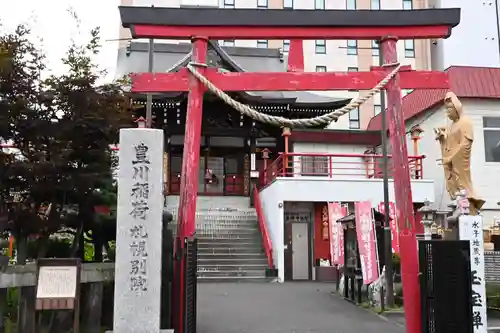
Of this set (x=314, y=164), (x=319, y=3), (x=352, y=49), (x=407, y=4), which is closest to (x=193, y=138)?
(x=314, y=164)

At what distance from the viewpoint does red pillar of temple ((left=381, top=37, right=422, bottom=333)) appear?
7.42 m

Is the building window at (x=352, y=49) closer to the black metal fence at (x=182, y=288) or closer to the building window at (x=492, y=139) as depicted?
the building window at (x=492, y=139)

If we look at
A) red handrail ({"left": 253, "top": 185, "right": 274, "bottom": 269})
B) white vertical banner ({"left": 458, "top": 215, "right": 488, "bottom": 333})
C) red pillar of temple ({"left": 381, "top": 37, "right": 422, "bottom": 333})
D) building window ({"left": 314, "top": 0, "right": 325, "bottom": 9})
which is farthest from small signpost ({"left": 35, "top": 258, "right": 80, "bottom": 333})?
building window ({"left": 314, "top": 0, "right": 325, "bottom": 9})

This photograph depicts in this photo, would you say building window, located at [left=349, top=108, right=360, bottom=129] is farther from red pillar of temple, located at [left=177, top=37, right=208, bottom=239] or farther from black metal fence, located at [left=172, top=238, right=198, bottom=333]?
black metal fence, located at [left=172, top=238, right=198, bottom=333]

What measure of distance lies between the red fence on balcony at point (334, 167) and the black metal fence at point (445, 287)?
38.2ft

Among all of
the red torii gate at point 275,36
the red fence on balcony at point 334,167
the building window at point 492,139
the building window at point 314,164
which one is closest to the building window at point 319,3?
the red fence on balcony at point 334,167

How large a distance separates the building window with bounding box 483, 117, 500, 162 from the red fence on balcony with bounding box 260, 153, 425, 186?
2673 millimetres

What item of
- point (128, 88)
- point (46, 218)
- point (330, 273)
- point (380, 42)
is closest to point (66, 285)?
point (46, 218)

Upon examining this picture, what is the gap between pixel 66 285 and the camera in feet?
21.3

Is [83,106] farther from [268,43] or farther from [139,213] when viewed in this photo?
[268,43]

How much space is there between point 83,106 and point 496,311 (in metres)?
9.22

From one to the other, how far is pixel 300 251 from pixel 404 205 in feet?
37.9

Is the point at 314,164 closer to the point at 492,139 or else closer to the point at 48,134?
the point at 492,139

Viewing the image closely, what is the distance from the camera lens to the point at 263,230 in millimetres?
18938
